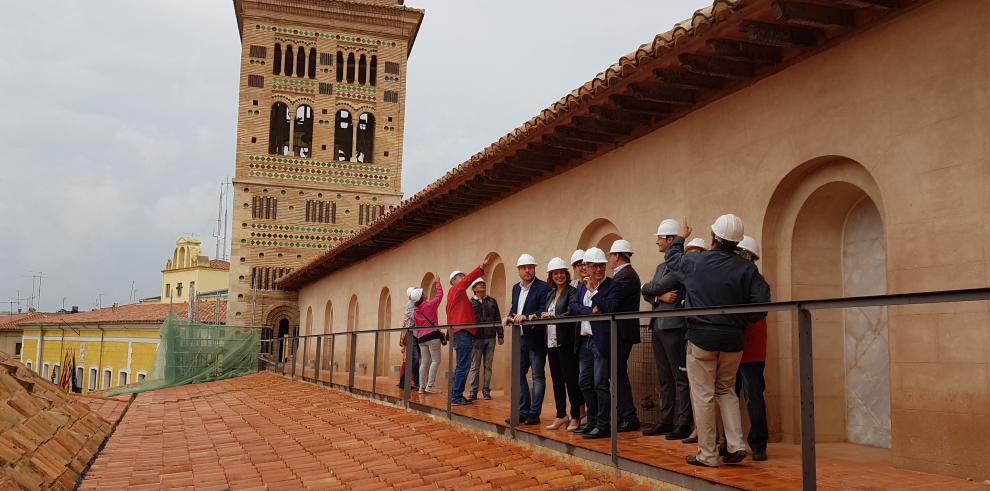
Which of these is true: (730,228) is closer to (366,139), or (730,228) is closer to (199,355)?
(199,355)

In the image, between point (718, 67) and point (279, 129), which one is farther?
point (279, 129)

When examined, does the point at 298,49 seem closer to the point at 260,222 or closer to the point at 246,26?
the point at 246,26

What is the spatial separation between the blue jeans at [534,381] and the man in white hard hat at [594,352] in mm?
550

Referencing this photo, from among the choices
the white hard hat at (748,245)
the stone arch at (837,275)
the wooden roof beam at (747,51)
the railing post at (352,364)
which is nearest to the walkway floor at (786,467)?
the stone arch at (837,275)

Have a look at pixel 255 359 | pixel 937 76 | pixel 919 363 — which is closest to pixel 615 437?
pixel 919 363

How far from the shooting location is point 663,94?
28.2ft

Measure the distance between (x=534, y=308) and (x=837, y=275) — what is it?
2890 millimetres

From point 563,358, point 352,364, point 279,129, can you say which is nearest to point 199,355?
point 352,364

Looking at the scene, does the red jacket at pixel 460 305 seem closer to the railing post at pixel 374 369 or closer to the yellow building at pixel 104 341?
the railing post at pixel 374 369

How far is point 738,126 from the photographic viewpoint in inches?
317

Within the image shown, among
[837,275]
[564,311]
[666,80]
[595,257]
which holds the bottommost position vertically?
[564,311]

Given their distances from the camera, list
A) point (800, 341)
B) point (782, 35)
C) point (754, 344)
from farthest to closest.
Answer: point (782, 35) < point (754, 344) < point (800, 341)

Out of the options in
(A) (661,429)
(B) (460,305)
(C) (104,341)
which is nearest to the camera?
(A) (661,429)

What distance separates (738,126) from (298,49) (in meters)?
36.9
